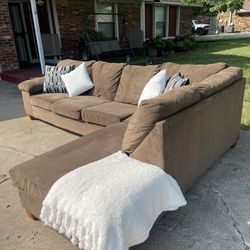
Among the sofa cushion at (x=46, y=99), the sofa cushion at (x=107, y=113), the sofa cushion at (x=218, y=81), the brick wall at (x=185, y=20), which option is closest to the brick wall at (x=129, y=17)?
the brick wall at (x=185, y=20)

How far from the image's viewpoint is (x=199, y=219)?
2.26m

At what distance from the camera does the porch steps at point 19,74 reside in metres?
7.16

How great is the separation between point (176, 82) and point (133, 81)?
91 centimetres

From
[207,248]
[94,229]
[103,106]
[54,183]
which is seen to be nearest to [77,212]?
[94,229]

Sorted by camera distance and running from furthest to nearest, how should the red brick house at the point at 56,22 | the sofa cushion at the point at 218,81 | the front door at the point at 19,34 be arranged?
the front door at the point at 19,34 < the red brick house at the point at 56,22 < the sofa cushion at the point at 218,81

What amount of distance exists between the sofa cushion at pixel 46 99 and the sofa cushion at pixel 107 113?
0.82 m

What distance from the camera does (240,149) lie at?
3.39m

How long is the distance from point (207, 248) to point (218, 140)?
1.26 metres

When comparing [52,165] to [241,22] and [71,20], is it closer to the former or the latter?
[71,20]

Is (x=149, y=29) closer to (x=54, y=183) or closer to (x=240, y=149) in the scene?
(x=240, y=149)

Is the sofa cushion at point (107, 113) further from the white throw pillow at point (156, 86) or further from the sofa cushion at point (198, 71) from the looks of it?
the sofa cushion at point (198, 71)

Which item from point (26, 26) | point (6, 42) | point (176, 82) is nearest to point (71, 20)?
point (26, 26)

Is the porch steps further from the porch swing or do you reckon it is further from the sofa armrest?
the sofa armrest

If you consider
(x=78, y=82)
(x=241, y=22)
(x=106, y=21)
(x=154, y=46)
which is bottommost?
(x=154, y=46)
